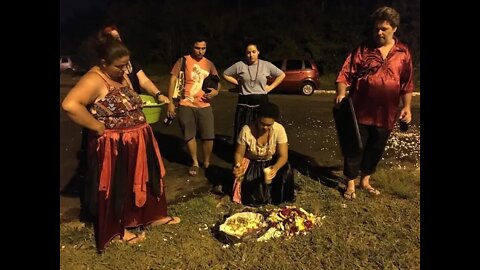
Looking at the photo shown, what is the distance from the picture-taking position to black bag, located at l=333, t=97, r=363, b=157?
390cm

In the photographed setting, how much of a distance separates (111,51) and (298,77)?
33.7 feet

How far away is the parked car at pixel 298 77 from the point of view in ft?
42.0

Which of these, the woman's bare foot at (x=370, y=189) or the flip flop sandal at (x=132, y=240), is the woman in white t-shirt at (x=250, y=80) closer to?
the woman's bare foot at (x=370, y=189)

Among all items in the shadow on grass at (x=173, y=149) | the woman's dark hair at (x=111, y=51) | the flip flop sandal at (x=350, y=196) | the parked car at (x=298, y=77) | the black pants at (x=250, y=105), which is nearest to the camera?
the woman's dark hair at (x=111, y=51)

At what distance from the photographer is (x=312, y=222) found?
144 inches

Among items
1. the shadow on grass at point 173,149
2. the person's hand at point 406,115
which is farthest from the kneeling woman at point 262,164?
the shadow on grass at point 173,149

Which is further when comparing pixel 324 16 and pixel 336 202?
pixel 324 16

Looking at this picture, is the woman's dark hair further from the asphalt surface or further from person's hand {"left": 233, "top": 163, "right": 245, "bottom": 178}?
person's hand {"left": 233, "top": 163, "right": 245, "bottom": 178}

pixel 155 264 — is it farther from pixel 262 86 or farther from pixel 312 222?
pixel 262 86

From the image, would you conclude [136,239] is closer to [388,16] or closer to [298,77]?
[388,16]

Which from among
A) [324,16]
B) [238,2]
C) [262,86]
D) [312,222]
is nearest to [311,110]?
[262,86]

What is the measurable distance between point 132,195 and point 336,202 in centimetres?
195

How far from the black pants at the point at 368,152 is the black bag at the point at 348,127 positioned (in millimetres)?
99

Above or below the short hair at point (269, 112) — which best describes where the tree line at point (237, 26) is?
above
